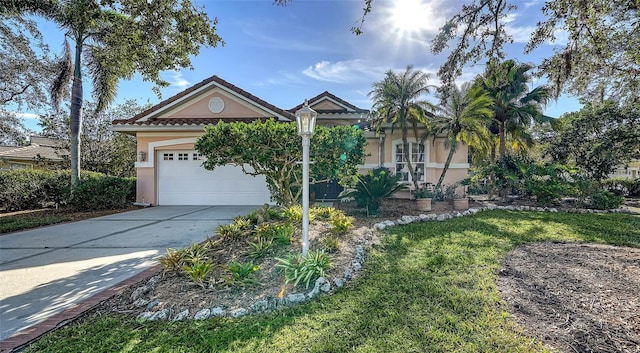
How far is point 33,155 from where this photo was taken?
68.9ft

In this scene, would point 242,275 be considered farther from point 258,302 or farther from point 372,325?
point 372,325

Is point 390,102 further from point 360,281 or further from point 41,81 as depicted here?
point 41,81

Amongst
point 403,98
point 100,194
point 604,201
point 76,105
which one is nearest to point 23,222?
point 100,194

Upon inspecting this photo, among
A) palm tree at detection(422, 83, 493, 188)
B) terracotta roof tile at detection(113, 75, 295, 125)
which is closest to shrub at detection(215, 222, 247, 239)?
terracotta roof tile at detection(113, 75, 295, 125)

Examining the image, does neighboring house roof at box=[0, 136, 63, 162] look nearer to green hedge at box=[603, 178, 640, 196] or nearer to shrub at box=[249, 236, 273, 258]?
shrub at box=[249, 236, 273, 258]

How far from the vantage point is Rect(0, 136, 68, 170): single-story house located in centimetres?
1714

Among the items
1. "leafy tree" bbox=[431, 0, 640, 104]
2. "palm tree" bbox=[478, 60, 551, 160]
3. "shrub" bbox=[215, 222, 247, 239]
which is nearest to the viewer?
"leafy tree" bbox=[431, 0, 640, 104]

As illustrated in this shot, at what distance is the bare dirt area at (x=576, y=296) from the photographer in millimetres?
2977

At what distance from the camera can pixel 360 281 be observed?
14.5ft

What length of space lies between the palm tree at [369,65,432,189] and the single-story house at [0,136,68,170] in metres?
18.5

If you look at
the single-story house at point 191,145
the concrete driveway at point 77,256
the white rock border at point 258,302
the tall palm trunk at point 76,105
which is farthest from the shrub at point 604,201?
the tall palm trunk at point 76,105

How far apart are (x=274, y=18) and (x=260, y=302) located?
7089mm

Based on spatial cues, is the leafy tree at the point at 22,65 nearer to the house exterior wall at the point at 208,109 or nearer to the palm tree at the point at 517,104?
the house exterior wall at the point at 208,109

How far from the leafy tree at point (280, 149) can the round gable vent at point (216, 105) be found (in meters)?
6.65
